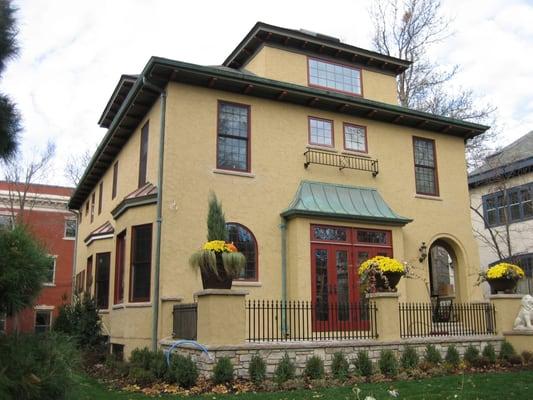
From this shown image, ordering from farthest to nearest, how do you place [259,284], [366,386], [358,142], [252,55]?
[252,55] → [358,142] → [259,284] → [366,386]

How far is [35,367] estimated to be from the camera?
11.9 feet

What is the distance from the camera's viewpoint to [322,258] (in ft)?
47.7

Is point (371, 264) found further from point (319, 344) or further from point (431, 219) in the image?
point (431, 219)

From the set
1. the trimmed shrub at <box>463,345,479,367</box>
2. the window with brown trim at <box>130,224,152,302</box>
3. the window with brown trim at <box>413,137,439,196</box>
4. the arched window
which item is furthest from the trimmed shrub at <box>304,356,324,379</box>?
the window with brown trim at <box>413,137,439,196</box>

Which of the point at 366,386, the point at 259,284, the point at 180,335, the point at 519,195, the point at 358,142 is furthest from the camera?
the point at 519,195

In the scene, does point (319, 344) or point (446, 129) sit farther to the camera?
point (446, 129)

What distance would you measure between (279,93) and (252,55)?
3.25m

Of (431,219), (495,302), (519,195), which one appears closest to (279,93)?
(431,219)

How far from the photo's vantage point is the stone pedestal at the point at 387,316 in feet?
39.5

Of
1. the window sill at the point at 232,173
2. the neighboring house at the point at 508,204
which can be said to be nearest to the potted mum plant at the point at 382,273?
the window sill at the point at 232,173

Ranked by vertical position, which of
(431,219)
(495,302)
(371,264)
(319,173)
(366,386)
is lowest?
(366,386)

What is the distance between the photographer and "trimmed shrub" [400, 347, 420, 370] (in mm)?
11688

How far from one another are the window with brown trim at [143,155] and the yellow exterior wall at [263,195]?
593 millimetres

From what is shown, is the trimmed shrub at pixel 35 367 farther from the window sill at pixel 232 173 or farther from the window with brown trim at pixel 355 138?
the window with brown trim at pixel 355 138
